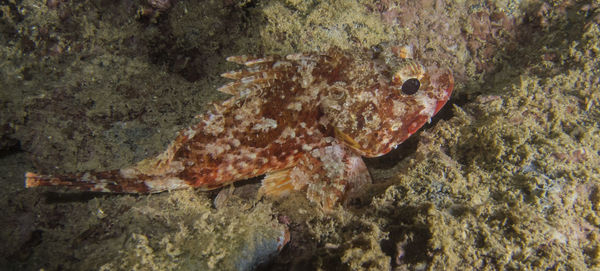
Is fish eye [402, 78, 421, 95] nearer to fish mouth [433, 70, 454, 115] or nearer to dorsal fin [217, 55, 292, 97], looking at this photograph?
fish mouth [433, 70, 454, 115]

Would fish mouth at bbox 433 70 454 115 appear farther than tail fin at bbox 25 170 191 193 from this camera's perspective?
Yes

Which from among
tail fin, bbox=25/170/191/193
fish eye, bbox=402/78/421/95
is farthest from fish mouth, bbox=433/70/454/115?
tail fin, bbox=25/170/191/193

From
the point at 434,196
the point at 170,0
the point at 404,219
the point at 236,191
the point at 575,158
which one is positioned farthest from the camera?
the point at 170,0

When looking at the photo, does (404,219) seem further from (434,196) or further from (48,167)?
(48,167)

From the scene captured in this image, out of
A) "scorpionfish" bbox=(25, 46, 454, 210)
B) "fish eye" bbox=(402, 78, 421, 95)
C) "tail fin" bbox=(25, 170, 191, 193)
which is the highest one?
"fish eye" bbox=(402, 78, 421, 95)

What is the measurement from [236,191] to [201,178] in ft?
1.75

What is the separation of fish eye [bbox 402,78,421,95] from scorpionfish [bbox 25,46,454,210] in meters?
0.01

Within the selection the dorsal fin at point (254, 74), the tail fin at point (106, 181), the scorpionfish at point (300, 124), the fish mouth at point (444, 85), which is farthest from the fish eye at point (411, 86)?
the tail fin at point (106, 181)

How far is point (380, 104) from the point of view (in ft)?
12.0

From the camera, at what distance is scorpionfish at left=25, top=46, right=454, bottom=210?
136 inches

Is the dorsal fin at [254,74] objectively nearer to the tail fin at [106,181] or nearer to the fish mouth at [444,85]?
the tail fin at [106,181]

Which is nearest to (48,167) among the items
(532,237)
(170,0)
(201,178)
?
(201,178)

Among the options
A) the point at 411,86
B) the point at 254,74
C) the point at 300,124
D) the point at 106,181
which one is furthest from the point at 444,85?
the point at 106,181

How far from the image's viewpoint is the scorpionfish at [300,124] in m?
3.46
